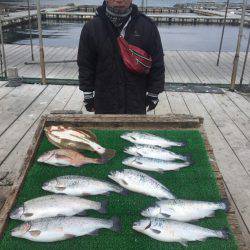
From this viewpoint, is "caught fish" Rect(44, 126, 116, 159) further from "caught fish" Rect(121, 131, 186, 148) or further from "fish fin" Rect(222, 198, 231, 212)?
"fish fin" Rect(222, 198, 231, 212)

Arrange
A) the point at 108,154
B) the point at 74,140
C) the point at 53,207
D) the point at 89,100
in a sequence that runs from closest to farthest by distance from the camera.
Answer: the point at 53,207 < the point at 108,154 < the point at 74,140 < the point at 89,100

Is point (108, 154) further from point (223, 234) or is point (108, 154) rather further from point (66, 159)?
point (223, 234)

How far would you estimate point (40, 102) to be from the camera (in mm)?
7215

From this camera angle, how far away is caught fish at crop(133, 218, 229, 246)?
7.89 feet

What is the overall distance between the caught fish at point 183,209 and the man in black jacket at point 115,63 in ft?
6.51

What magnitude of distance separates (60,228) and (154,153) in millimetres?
1366

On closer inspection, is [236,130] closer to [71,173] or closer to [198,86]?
[198,86]

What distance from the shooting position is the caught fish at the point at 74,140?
3456 mm

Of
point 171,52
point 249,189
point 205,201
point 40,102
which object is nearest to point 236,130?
Answer: point 249,189

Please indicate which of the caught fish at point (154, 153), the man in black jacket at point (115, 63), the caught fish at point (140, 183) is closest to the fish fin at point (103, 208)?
the caught fish at point (140, 183)

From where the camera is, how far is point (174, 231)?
2.42 m

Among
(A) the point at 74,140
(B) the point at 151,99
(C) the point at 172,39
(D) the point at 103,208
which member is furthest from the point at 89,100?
(C) the point at 172,39

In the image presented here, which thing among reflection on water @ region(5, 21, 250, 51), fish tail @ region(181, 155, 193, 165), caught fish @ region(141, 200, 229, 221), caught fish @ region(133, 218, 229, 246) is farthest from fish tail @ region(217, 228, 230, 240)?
reflection on water @ region(5, 21, 250, 51)

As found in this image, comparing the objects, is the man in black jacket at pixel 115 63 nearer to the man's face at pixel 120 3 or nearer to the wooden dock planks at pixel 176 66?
the man's face at pixel 120 3
